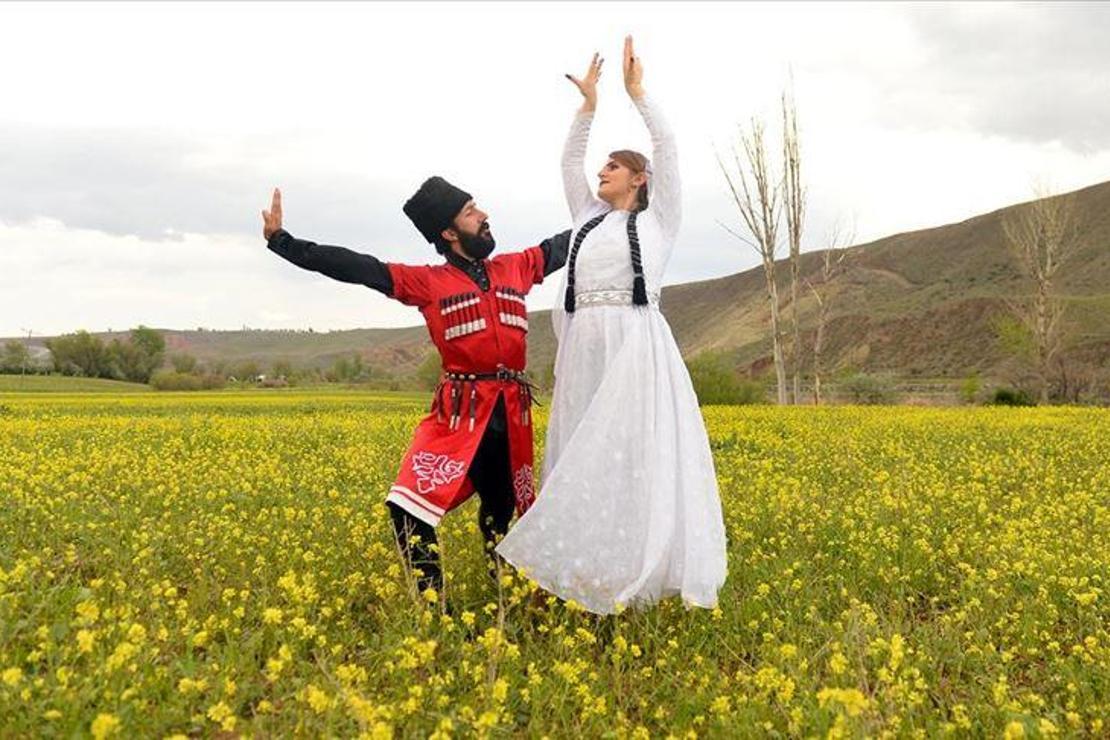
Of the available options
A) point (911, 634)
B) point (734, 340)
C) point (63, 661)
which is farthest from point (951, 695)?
point (734, 340)

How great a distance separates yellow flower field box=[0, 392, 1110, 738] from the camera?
9.68 feet

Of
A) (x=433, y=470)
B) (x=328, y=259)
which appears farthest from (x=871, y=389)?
(x=328, y=259)

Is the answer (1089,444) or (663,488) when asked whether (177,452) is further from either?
(1089,444)

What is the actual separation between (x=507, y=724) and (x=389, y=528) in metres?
3.10

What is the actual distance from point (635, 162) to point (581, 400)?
50.9 inches

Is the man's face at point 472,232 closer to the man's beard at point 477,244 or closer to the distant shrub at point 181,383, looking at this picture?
the man's beard at point 477,244

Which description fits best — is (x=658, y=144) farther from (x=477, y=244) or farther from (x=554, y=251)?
(x=477, y=244)

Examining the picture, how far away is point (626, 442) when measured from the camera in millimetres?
4094

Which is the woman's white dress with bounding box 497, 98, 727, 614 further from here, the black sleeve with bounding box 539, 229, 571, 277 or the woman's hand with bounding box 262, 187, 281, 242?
the woman's hand with bounding box 262, 187, 281, 242

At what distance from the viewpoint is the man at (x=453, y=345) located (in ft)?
13.6

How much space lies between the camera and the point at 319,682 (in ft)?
10.3

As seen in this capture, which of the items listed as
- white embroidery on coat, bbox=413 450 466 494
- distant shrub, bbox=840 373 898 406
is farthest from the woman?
distant shrub, bbox=840 373 898 406

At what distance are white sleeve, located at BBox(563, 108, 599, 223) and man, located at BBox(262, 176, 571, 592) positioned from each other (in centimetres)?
53

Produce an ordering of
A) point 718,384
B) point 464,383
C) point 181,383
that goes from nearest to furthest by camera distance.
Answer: point 464,383 → point 718,384 → point 181,383
